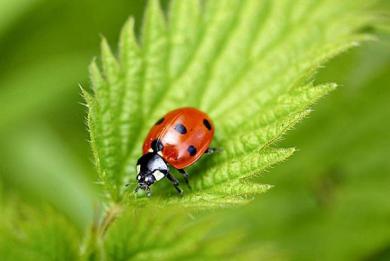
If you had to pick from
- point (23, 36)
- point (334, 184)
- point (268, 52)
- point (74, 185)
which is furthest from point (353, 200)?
point (23, 36)

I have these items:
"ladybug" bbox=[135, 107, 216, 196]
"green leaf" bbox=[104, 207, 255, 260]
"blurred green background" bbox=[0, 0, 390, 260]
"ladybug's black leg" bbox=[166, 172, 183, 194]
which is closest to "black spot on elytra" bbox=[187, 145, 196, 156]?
"ladybug" bbox=[135, 107, 216, 196]

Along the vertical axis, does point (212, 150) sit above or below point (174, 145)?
below

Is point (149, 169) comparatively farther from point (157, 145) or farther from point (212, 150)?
point (212, 150)

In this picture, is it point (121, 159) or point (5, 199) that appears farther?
point (5, 199)

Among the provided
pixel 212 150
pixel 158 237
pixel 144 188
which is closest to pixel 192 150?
pixel 212 150

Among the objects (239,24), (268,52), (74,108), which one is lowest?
(268,52)

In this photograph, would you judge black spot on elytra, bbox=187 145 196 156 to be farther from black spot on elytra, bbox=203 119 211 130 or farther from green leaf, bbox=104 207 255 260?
green leaf, bbox=104 207 255 260

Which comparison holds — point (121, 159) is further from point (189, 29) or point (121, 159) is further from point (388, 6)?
point (388, 6)
